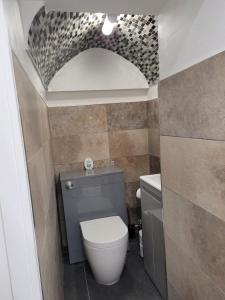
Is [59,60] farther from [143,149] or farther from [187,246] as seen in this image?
[187,246]

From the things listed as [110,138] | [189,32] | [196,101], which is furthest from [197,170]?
[110,138]

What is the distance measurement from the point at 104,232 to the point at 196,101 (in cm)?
135

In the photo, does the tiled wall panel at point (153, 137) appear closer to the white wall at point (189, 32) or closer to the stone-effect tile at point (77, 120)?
the stone-effect tile at point (77, 120)

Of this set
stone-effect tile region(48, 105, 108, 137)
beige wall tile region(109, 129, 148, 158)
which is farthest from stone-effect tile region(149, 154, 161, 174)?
stone-effect tile region(48, 105, 108, 137)

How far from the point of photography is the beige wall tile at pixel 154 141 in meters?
2.29

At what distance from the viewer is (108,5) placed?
3.49 ft

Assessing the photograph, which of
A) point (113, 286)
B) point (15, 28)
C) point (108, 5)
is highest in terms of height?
point (108, 5)

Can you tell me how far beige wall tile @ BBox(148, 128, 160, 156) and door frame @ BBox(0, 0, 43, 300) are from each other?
174 cm

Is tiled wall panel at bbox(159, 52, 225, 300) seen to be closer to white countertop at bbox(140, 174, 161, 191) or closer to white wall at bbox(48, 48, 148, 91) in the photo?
white countertop at bbox(140, 174, 161, 191)

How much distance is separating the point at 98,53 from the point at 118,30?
0.38 metres

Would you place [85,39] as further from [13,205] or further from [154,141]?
[13,205]

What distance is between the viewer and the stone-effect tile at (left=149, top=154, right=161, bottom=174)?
2341 mm

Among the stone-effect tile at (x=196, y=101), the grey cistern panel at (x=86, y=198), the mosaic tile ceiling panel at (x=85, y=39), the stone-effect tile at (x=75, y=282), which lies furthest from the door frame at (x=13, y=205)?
the grey cistern panel at (x=86, y=198)

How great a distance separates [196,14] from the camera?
90 centimetres
